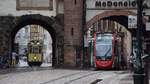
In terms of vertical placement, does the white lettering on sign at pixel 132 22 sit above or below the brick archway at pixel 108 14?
below

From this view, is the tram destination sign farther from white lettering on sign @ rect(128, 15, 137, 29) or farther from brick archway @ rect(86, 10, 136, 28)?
white lettering on sign @ rect(128, 15, 137, 29)

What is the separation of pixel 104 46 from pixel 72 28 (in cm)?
436

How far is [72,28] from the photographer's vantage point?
5844 centimetres

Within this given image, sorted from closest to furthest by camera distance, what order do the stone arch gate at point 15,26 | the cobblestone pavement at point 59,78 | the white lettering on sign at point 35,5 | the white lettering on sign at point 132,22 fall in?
the white lettering on sign at point 132,22
the cobblestone pavement at point 59,78
the stone arch gate at point 15,26
the white lettering on sign at point 35,5

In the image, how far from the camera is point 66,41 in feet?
192

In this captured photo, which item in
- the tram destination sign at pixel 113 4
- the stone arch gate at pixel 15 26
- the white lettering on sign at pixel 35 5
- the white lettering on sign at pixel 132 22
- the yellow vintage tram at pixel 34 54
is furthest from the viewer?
the yellow vintage tram at pixel 34 54

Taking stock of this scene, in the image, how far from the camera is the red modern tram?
5572 cm

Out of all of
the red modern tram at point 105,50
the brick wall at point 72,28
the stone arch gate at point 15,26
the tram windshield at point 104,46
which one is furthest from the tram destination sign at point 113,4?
the stone arch gate at point 15,26

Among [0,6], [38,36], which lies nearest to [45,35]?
[38,36]

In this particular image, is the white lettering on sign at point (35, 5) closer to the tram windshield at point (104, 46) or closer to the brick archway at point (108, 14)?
the brick archway at point (108, 14)

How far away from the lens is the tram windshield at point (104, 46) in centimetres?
5569

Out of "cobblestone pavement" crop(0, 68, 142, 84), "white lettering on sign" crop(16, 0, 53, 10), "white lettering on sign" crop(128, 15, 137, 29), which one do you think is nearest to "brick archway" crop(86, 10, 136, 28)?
"white lettering on sign" crop(16, 0, 53, 10)

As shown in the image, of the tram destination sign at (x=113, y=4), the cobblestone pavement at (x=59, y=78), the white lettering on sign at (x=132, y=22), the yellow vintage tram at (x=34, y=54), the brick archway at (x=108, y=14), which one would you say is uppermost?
the tram destination sign at (x=113, y=4)

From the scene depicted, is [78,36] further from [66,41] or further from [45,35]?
[45,35]
